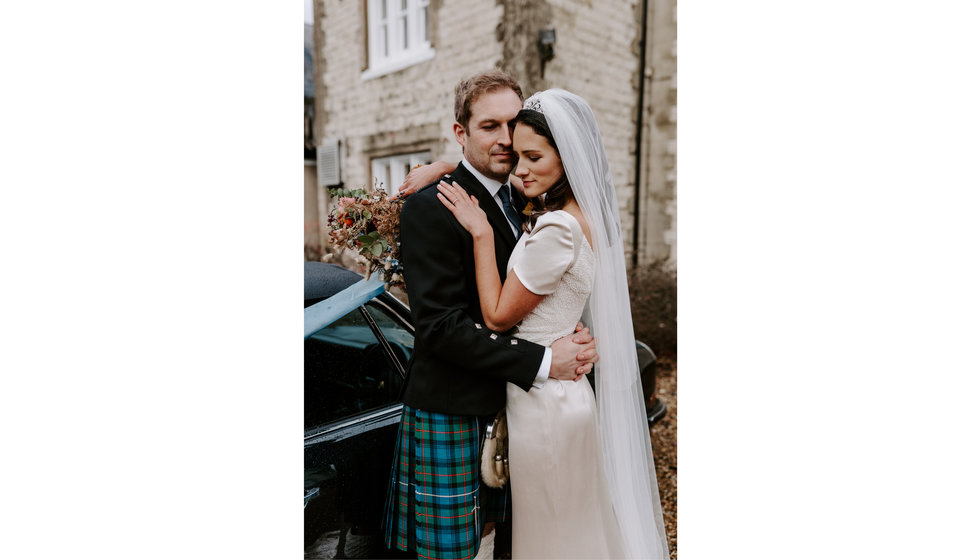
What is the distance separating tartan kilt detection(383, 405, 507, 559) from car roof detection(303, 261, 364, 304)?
0.63 metres

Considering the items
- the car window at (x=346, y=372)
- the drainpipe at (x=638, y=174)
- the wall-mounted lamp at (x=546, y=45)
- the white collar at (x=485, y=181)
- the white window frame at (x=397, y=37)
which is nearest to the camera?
the white collar at (x=485, y=181)

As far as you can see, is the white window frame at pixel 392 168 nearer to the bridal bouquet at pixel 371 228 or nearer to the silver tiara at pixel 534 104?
the bridal bouquet at pixel 371 228

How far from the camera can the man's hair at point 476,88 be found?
5.76 feet

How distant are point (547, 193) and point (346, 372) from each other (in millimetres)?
1133

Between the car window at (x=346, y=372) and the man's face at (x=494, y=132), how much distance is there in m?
0.76

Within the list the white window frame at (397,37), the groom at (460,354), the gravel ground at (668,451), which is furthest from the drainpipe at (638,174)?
the groom at (460,354)

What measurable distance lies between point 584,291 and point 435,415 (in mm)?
631

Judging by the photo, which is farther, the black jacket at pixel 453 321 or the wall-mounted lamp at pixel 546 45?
the wall-mounted lamp at pixel 546 45

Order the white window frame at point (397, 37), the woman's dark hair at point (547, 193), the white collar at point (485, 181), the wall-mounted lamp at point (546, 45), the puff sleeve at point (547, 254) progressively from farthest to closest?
the wall-mounted lamp at point (546, 45)
the white window frame at point (397, 37)
the white collar at point (485, 181)
the woman's dark hair at point (547, 193)
the puff sleeve at point (547, 254)

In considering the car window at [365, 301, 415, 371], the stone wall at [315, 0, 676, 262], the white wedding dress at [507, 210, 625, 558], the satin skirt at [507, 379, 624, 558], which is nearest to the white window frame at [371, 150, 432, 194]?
the stone wall at [315, 0, 676, 262]

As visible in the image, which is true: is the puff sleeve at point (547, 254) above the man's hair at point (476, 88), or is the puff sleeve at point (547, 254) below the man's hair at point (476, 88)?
below

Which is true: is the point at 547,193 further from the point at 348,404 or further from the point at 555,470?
the point at 348,404

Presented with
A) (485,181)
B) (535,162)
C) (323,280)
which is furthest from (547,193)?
(323,280)

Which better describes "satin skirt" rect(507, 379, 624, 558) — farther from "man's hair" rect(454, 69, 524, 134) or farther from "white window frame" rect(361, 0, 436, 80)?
"white window frame" rect(361, 0, 436, 80)
